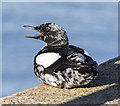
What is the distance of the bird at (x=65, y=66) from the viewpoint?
20.5ft

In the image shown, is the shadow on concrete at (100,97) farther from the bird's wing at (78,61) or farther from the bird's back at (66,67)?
the bird's wing at (78,61)

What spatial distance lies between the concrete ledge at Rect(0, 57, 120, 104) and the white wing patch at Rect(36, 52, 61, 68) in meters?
0.69

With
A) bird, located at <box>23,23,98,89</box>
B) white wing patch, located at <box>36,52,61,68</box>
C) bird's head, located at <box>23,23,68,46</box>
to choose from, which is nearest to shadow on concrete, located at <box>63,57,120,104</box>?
bird, located at <box>23,23,98,89</box>

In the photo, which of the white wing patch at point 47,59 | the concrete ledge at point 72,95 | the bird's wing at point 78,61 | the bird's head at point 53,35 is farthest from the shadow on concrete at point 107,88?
the bird's head at point 53,35

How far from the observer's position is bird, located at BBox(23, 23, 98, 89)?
6.26 m

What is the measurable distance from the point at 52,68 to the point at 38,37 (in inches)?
61.4

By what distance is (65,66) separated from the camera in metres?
6.28

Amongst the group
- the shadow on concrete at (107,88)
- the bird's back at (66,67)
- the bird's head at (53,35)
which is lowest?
the shadow on concrete at (107,88)

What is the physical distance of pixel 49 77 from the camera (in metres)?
6.54

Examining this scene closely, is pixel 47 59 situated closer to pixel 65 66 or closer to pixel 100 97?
pixel 65 66

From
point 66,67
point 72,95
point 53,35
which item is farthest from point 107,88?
point 53,35

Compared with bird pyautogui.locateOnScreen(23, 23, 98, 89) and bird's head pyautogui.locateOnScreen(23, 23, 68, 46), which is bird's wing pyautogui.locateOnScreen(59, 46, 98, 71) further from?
bird's head pyautogui.locateOnScreen(23, 23, 68, 46)

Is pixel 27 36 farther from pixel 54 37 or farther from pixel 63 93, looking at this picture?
pixel 63 93

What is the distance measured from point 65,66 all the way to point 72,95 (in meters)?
0.69
